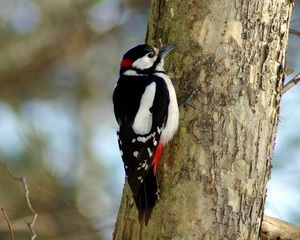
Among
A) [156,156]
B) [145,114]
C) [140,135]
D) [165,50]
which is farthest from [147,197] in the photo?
[165,50]

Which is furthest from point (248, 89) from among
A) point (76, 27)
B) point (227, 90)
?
point (76, 27)

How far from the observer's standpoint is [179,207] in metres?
3.29

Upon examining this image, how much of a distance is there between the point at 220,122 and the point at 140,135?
0.37 m

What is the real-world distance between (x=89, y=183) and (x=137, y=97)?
9.76ft

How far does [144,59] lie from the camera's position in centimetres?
362

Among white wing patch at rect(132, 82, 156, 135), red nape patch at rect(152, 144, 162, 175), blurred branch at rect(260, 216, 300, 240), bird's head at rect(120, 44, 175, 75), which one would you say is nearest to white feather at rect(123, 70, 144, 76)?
bird's head at rect(120, 44, 175, 75)

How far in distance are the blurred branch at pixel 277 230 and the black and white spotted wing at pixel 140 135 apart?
0.58 metres

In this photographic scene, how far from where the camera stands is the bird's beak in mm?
3436

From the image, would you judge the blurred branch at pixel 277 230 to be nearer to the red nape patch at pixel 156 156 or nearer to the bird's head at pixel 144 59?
the red nape patch at pixel 156 156

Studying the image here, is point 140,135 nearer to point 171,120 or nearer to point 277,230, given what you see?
point 171,120

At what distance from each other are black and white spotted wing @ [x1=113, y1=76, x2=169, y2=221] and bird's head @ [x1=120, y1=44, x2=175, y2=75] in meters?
0.07

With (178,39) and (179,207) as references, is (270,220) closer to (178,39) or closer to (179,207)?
(179,207)

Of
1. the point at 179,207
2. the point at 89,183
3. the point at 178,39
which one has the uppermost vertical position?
the point at 89,183

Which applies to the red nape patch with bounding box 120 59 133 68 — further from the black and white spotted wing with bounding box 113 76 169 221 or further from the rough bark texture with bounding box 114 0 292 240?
the rough bark texture with bounding box 114 0 292 240
